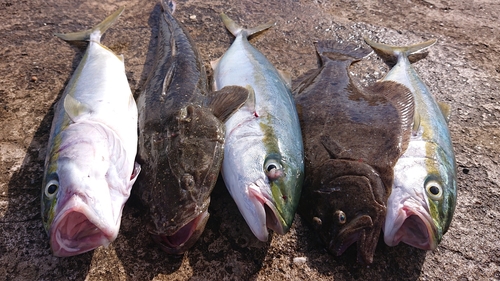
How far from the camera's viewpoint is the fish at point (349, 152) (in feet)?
8.60

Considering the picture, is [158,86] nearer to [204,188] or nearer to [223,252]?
[204,188]

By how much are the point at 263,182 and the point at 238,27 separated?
2800 millimetres

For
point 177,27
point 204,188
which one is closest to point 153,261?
point 204,188

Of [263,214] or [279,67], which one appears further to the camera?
[279,67]

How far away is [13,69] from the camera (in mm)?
4172

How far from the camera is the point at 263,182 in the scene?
8.61ft

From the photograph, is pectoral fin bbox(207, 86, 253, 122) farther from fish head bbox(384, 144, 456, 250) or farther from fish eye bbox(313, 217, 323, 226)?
fish head bbox(384, 144, 456, 250)

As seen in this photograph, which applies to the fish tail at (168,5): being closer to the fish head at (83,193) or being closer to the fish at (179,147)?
the fish at (179,147)

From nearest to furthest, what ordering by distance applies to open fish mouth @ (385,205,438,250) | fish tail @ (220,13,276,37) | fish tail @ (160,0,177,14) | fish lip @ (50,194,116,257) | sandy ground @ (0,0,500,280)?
1. fish lip @ (50,194,116,257)
2. open fish mouth @ (385,205,438,250)
3. sandy ground @ (0,0,500,280)
4. fish tail @ (220,13,276,37)
5. fish tail @ (160,0,177,14)

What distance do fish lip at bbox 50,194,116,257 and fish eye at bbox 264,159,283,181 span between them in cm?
110

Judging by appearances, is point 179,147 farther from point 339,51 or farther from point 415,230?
point 339,51

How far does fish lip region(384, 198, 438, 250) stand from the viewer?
256 centimetres

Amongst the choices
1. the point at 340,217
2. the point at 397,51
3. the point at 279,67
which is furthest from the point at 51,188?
the point at 397,51

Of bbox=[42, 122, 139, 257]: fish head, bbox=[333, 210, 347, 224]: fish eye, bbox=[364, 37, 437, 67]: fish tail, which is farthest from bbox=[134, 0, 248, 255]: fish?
bbox=[364, 37, 437, 67]: fish tail
